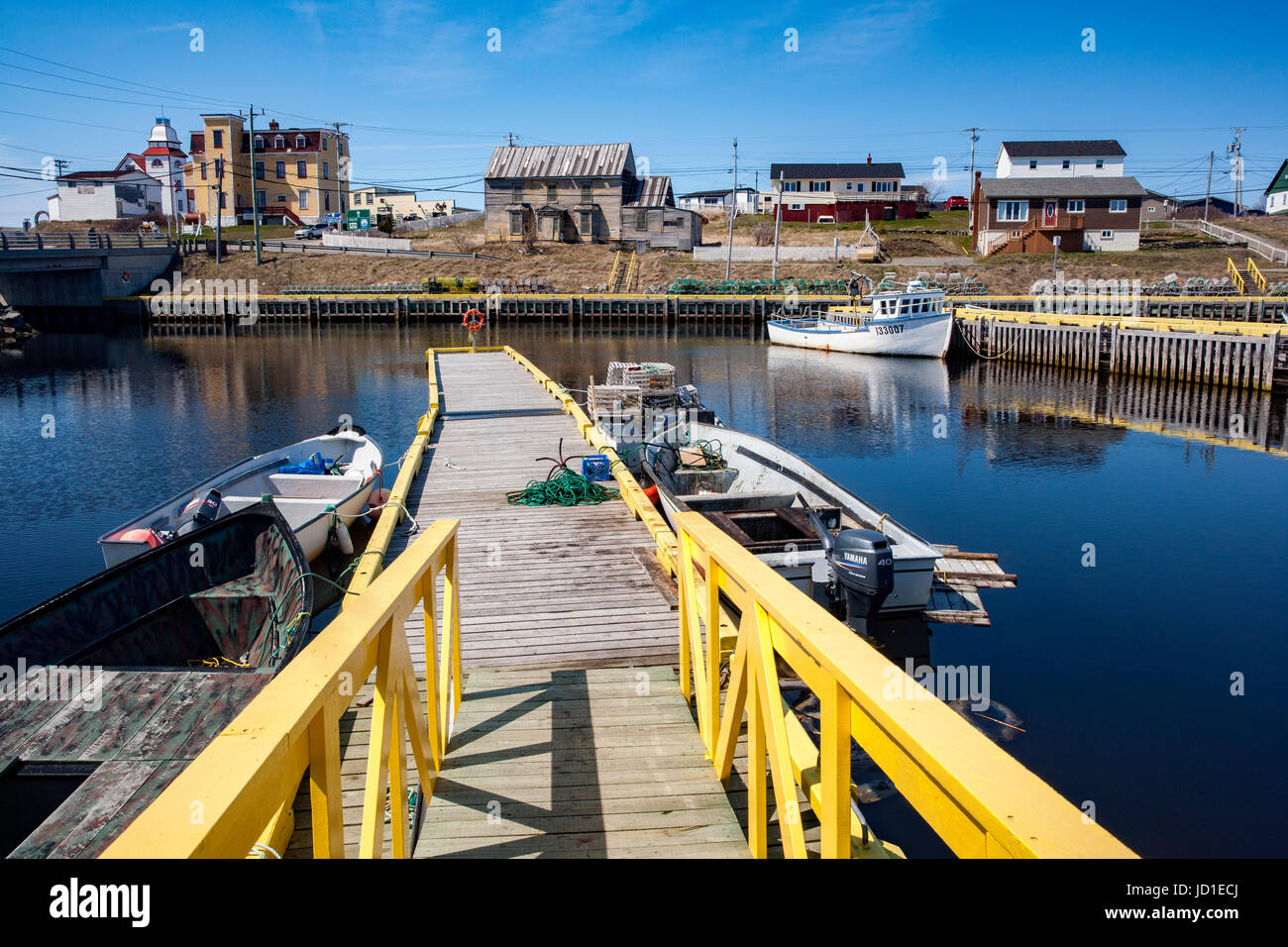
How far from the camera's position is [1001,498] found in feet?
59.8

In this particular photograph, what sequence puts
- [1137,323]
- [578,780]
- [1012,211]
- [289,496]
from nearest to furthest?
[578,780]
[289,496]
[1137,323]
[1012,211]

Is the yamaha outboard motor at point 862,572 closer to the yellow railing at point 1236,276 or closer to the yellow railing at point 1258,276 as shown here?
the yellow railing at point 1236,276

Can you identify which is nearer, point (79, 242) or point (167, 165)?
point (79, 242)

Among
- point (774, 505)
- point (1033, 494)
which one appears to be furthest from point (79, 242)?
point (774, 505)

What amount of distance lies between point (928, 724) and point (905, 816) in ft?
21.1

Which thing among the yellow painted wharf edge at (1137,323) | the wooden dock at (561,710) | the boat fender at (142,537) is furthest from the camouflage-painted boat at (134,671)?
the yellow painted wharf edge at (1137,323)

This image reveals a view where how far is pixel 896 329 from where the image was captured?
42.9 m

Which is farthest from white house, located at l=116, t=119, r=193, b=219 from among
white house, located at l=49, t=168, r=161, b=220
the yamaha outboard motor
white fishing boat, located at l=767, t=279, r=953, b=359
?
the yamaha outboard motor

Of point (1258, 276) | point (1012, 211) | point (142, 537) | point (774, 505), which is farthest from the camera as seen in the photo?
point (1012, 211)

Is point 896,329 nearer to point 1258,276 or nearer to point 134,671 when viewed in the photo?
point 1258,276

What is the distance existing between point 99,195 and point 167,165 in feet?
38.4

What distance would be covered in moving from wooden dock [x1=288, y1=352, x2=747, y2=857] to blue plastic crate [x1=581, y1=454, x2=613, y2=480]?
111 centimetres

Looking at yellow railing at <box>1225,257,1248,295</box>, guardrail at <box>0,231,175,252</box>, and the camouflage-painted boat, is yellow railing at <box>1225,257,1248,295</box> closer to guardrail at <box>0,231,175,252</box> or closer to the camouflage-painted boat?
the camouflage-painted boat

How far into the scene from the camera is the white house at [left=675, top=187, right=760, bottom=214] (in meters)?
92.9
